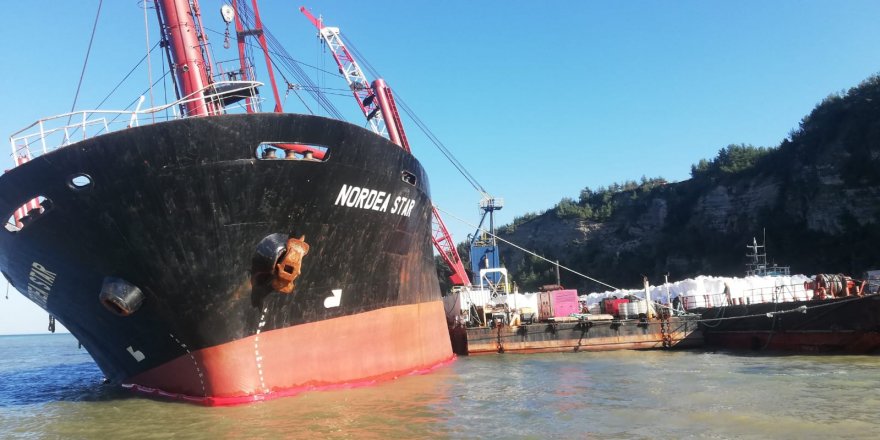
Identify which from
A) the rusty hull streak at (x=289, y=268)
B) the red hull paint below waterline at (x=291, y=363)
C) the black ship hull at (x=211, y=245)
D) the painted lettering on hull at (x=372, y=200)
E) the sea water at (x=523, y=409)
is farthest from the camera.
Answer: the painted lettering on hull at (x=372, y=200)

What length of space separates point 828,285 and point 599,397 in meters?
13.2

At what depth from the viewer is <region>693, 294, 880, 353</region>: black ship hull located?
55.8 feet

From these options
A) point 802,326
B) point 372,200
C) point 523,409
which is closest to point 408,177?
point 372,200

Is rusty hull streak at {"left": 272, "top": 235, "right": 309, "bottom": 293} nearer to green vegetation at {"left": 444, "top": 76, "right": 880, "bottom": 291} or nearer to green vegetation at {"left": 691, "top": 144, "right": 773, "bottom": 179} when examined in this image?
green vegetation at {"left": 444, "top": 76, "right": 880, "bottom": 291}

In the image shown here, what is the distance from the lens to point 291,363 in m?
10.9

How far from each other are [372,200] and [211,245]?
3.49m

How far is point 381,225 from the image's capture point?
12719mm

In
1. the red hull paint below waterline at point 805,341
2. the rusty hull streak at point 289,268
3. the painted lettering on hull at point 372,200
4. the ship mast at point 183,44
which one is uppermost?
the ship mast at point 183,44

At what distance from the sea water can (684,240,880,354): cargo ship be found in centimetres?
222

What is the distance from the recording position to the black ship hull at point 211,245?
960 centimetres

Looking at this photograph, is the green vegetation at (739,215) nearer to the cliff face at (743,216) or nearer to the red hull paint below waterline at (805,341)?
the cliff face at (743,216)

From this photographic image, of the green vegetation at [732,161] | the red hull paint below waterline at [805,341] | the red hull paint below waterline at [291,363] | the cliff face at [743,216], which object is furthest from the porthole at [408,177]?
the green vegetation at [732,161]

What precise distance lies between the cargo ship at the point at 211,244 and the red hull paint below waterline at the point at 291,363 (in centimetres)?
3

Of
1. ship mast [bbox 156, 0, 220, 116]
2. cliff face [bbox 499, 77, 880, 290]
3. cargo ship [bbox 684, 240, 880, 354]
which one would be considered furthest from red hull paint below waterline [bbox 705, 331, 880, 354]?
cliff face [bbox 499, 77, 880, 290]
